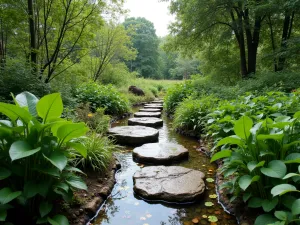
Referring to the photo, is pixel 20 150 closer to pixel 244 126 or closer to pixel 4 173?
pixel 4 173

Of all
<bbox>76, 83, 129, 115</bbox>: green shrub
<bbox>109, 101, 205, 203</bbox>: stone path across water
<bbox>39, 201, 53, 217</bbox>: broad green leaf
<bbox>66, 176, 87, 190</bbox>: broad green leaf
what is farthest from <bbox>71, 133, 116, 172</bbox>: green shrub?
<bbox>76, 83, 129, 115</bbox>: green shrub

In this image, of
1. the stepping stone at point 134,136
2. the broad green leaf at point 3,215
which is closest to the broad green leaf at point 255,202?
the broad green leaf at point 3,215

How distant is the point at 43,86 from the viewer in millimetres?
→ 4531

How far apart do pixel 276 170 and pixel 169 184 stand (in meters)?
1.46

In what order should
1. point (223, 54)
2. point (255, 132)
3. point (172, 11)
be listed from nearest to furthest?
point (255, 132), point (172, 11), point (223, 54)

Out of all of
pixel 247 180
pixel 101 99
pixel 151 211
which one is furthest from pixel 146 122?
pixel 247 180

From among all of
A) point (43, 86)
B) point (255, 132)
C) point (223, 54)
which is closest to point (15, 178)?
point (255, 132)

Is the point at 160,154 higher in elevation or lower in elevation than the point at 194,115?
lower

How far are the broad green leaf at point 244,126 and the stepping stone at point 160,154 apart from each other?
79.3 inches

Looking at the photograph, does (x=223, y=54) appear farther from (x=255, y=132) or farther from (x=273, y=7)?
(x=255, y=132)

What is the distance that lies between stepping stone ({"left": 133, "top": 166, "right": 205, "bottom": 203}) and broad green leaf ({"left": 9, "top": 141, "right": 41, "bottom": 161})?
1608 millimetres

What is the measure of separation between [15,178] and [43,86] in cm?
305

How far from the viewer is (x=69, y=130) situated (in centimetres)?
183

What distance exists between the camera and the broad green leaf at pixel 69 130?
5.91ft
